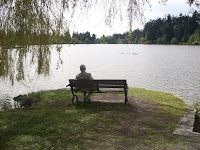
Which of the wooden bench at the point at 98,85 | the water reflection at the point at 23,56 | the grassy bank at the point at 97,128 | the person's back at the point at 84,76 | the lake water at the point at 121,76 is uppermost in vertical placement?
the water reflection at the point at 23,56

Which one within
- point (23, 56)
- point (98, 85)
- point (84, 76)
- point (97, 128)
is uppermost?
point (23, 56)

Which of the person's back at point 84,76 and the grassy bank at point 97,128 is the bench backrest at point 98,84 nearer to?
the person's back at point 84,76

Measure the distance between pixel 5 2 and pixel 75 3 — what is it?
1419 mm

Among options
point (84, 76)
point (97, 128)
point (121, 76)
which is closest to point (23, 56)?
point (97, 128)

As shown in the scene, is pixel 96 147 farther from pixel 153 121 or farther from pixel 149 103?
pixel 149 103

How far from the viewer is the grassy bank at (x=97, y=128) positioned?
14.3 feet

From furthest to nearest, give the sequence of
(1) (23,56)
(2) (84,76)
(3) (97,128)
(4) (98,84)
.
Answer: (2) (84,76) → (4) (98,84) → (1) (23,56) → (3) (97,128)

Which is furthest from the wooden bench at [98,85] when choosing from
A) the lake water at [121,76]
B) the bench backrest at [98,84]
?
the lake water at [121,76]

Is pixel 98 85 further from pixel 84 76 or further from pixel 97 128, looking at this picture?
pixel 97 128

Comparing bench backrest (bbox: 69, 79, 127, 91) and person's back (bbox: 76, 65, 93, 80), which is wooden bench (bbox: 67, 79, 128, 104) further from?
person's back (bbox: 76, 65, 93, 80)

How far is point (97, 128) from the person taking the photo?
5.26m

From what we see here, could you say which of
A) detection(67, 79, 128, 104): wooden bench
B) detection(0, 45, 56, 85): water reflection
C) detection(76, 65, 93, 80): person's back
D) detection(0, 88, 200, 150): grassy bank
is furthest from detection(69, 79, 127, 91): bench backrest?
detection(0, 45, 56, 85): water reflection

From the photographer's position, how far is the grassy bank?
171 inches

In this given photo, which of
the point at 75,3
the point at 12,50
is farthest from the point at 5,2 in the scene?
the point at 75,3
